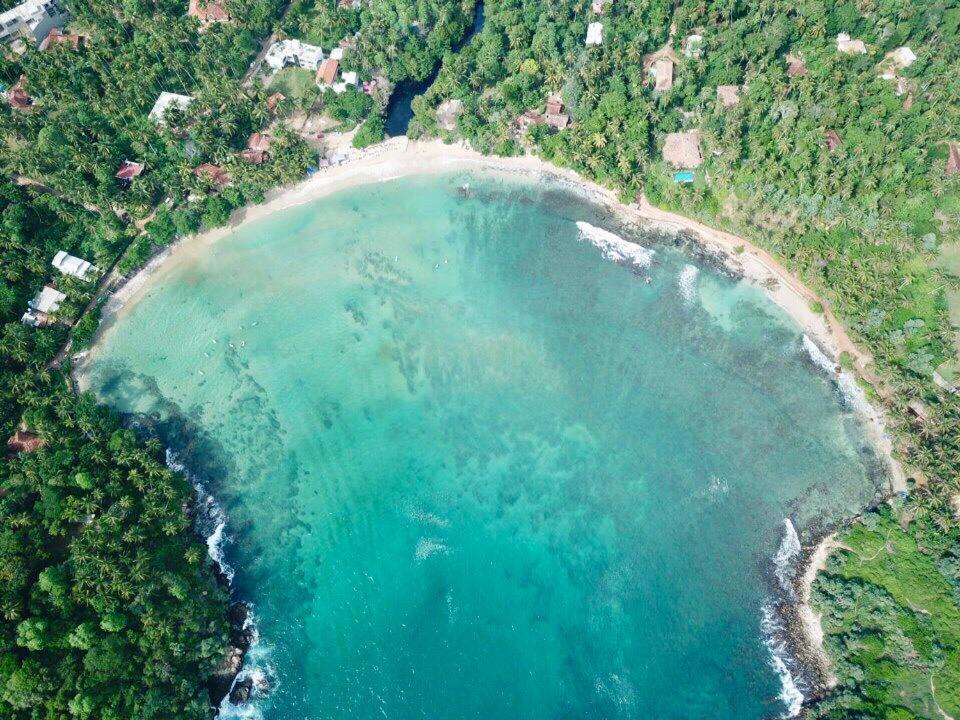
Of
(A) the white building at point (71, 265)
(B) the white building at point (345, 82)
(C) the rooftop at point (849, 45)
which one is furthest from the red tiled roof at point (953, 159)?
(A) the white building at point (71, 265)

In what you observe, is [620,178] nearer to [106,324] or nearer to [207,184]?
[207,184]

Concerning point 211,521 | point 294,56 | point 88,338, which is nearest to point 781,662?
point 211,521

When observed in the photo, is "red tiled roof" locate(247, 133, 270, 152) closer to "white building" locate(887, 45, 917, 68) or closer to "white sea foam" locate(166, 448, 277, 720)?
"white sea foam" locate(166, 448, 277, 720)

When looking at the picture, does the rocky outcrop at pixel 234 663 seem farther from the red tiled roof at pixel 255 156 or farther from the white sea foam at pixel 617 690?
the red tiled roof at pixel 255 156

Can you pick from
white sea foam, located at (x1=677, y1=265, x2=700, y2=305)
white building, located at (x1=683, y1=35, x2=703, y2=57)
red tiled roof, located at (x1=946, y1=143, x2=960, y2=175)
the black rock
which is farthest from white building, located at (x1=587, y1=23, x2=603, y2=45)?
the black rock

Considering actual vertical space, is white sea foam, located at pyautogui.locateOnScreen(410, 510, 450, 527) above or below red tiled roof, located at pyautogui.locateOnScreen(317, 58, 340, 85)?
below

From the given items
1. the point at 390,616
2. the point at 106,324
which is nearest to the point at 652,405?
the point at 390,616
